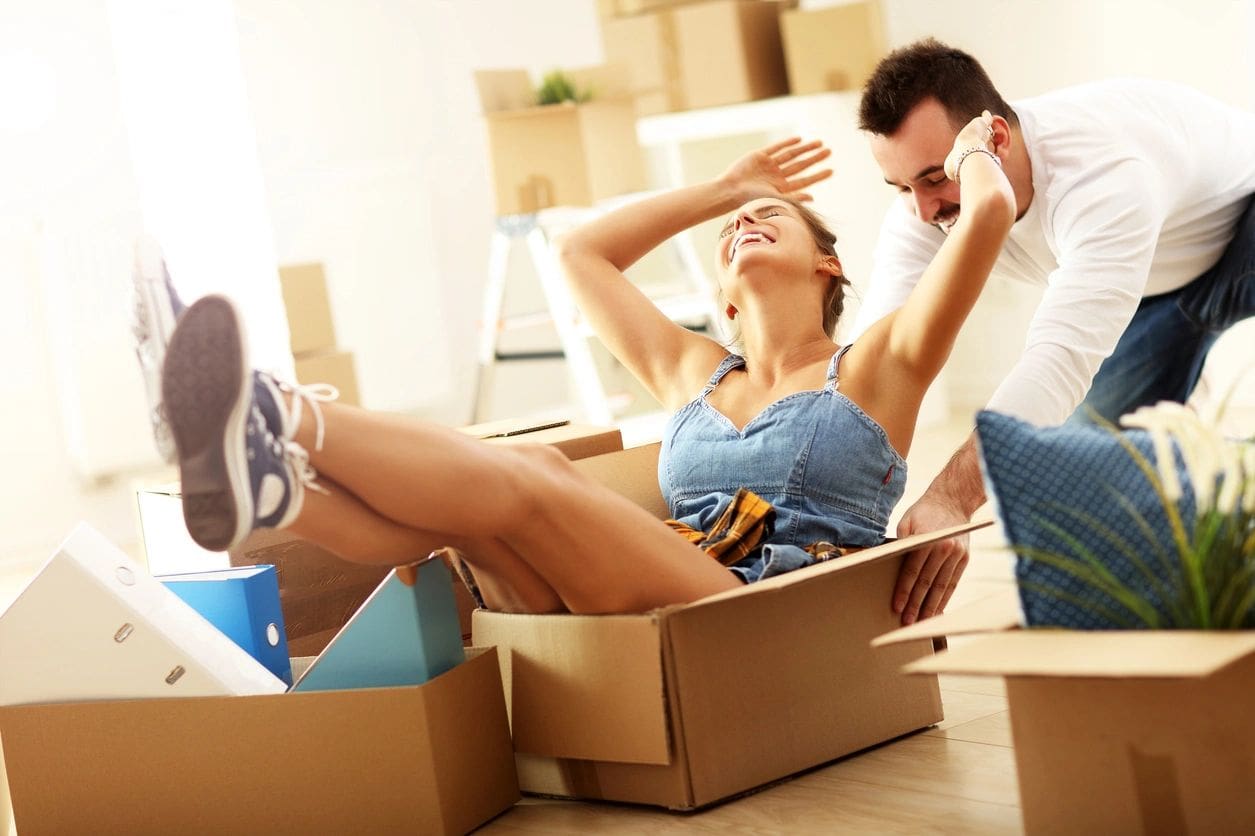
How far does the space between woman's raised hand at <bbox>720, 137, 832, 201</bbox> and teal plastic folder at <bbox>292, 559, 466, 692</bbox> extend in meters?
0.89

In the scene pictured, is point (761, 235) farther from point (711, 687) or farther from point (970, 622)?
point (970, 622)

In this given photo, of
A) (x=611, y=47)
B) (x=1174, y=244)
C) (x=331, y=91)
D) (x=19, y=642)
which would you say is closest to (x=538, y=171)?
(x=611, y=47)

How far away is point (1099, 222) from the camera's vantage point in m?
2.12

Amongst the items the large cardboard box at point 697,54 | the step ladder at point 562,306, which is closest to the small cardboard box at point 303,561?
the step ladder at point 562,306

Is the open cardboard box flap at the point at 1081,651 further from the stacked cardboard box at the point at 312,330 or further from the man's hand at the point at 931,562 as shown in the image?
the stacked cardboard box at the point at 312,330

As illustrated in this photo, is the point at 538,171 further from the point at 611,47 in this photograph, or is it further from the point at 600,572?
the point at 600,572

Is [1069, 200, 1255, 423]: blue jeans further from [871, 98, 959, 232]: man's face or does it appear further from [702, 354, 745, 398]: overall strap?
[702, 354, 745, 398]: overall strap

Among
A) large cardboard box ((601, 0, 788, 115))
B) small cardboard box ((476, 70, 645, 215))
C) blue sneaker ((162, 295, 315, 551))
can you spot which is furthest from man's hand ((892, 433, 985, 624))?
large cardboard box ((601, 0, 788, 115))

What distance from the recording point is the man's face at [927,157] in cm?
225

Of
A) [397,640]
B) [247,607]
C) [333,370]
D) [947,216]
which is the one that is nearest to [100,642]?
[247,607]

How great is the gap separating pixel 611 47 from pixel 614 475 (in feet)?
8.63

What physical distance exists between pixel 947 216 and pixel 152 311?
1267 mm

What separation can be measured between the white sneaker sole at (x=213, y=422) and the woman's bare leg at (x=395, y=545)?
0.13 m

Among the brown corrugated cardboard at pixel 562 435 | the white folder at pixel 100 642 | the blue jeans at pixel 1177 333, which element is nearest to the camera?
the white folder at pixel 100 642
